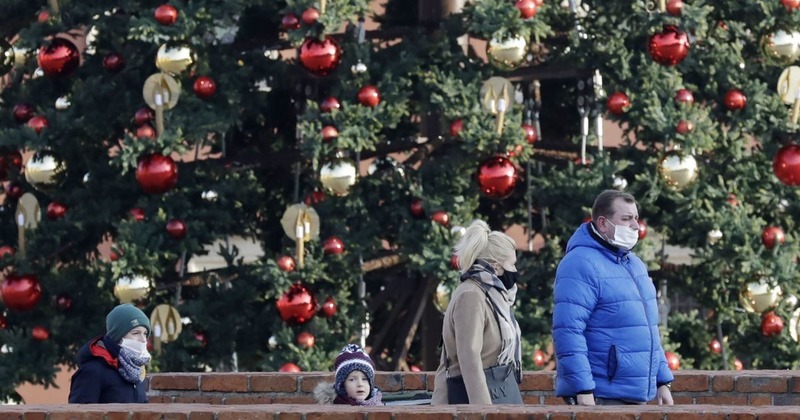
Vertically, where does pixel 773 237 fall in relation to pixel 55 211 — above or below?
below

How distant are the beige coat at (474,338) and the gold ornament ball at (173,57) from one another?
5.11m

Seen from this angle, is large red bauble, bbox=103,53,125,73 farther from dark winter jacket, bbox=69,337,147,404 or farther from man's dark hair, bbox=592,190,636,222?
man's dark hair, bbox=592,190,636,222

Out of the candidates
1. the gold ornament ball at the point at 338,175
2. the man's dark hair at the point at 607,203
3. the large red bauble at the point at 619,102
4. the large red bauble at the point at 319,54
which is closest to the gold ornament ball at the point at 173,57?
the large red bauble at the point at 319,54

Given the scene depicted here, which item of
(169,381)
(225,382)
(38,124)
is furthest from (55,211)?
(225,382)

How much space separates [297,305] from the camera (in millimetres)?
11680

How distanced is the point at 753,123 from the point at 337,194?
107 inches

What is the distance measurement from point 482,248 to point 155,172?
16.3 ft

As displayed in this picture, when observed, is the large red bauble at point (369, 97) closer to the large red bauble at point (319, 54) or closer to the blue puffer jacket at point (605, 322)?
the large red bauble at point (319, 54)

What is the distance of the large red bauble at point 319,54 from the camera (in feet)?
38.5

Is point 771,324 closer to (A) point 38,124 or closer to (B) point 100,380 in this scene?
(A) point 38,124

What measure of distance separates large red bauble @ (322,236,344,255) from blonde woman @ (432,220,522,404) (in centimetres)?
484

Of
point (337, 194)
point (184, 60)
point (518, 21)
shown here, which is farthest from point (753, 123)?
point (184, 60)

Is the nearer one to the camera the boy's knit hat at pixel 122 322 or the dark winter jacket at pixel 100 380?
the dark winter jacket at pixel 100 380

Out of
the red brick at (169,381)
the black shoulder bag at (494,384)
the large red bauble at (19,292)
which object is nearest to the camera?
the black shoulder bag at (494,384)
